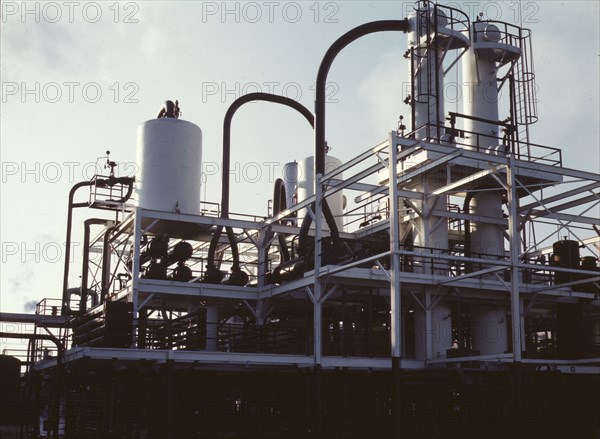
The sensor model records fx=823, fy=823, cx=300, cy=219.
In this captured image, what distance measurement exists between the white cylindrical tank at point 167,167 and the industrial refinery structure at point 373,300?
0.08 metres

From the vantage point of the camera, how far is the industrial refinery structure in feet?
100

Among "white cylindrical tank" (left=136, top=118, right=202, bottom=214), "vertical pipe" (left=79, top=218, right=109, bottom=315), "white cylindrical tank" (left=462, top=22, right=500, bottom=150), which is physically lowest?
"vertical pipe" (left=79, top=218, right=109, bottom=315)

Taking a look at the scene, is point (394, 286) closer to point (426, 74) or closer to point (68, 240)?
point (426, 74)

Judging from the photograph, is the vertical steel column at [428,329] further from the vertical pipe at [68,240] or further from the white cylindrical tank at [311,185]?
the vertical pipe at [68,240]

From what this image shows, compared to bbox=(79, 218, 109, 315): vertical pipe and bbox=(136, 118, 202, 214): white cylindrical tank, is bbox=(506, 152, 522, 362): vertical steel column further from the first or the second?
bbox=(79, 218, 109, 315): vertical pipe

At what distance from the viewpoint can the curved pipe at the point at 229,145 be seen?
39.6m

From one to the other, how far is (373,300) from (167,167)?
466 inches

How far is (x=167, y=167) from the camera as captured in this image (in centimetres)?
4003

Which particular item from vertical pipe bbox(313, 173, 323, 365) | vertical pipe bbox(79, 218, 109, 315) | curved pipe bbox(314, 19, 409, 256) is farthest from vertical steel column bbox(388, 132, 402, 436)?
vertical pipe bbox(79, 218, 109, 315)

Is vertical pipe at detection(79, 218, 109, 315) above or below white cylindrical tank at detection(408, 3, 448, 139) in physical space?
below

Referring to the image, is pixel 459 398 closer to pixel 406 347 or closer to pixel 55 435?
pixel 406 347

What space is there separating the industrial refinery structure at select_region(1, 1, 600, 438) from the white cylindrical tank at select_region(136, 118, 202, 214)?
0.08 meters

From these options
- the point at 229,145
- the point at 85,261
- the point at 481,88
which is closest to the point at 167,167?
the point at 229,145

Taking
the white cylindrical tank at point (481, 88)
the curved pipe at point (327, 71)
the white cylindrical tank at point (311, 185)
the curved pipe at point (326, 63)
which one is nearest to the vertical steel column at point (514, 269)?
the white cylindrical tank at point (481, 88)
